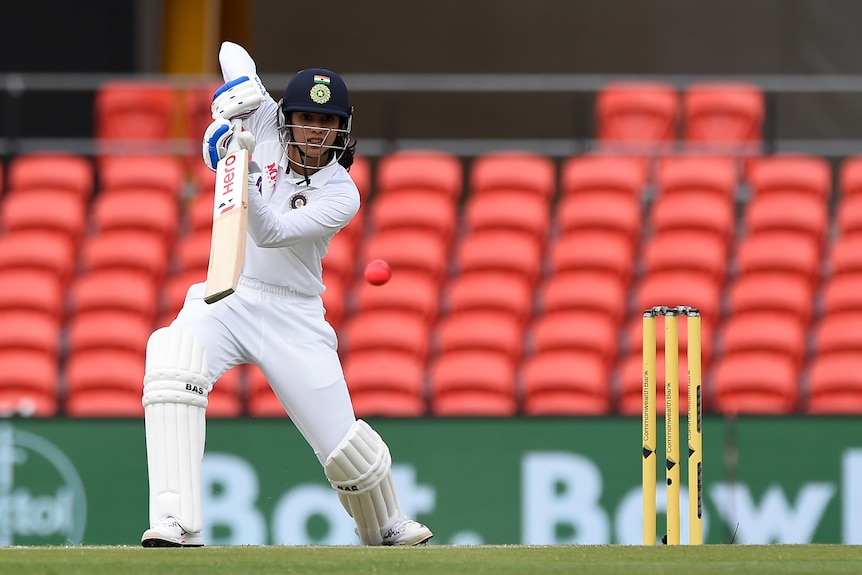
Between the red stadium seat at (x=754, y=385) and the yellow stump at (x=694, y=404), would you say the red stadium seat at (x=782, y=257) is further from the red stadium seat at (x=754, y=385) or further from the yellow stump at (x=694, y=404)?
the yellow stump at (x=694, y=404)

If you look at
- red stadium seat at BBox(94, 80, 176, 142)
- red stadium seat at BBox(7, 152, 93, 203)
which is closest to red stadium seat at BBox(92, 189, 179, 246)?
red stadium seat at BBox(7, 152, 93, 203)

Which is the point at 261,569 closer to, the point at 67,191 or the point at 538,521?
the point at 538,521

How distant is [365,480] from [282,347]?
20.4 inches

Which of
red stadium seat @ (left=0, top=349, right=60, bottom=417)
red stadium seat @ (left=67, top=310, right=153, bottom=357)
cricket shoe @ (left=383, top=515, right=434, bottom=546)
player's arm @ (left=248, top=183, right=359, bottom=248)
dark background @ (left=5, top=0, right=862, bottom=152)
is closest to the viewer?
player's arm @ (left=248, top=183, right=359, bottom=248)

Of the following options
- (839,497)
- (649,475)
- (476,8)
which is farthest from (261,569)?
(476,8)

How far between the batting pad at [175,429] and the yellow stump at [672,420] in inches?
56.8

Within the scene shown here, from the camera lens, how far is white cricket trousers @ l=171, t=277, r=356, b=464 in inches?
205

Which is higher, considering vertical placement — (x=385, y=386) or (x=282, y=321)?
(x=385, y=386)

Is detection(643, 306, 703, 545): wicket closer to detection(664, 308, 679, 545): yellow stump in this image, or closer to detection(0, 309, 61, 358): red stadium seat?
detection(664, 308, 679, 545): yellow stump

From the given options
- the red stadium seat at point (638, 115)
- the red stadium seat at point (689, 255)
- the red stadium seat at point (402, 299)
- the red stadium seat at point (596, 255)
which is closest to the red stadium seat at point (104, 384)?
the red stadium seat at point (402, 299)

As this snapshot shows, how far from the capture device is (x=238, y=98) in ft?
17.1

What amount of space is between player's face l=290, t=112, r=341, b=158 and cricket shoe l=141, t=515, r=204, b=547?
48.8 inches

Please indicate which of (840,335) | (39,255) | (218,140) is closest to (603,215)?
(840,335)

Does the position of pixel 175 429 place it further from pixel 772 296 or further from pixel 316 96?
pixel 772 296
